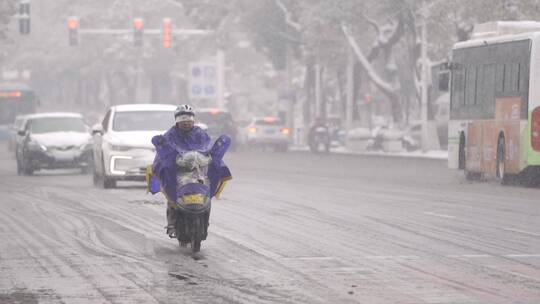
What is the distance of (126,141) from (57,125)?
10.5 meters

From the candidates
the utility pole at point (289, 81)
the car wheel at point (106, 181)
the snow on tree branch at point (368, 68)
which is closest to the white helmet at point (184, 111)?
the car wheel at point (106, 181)

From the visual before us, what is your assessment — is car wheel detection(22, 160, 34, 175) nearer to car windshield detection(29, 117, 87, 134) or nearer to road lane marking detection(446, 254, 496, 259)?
car windshield detection(29, 117, 87, 134)

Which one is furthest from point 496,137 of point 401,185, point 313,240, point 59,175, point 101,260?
point 101,260

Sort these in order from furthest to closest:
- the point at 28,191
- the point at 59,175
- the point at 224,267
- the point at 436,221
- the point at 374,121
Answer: the point at 374,121 < the point at 59,175 < the point at 28,191 < the point at 436,221 < the point at 224,267

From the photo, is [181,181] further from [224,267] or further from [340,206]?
[340,206]

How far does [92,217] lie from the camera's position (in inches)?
866

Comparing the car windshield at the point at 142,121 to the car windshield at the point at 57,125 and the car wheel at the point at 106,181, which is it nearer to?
the car wheel at the point at 106,181

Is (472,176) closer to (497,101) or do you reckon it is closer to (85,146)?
(497,101)

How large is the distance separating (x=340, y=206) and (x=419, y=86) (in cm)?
3691

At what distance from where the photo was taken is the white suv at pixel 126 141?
30.7 meters

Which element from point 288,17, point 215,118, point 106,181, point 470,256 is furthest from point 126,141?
point 288,17

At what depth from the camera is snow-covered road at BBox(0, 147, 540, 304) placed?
12638 mm

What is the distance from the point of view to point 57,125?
41094 millimetres

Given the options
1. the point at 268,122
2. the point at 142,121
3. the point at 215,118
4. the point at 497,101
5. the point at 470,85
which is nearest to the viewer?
the point at 142,121
